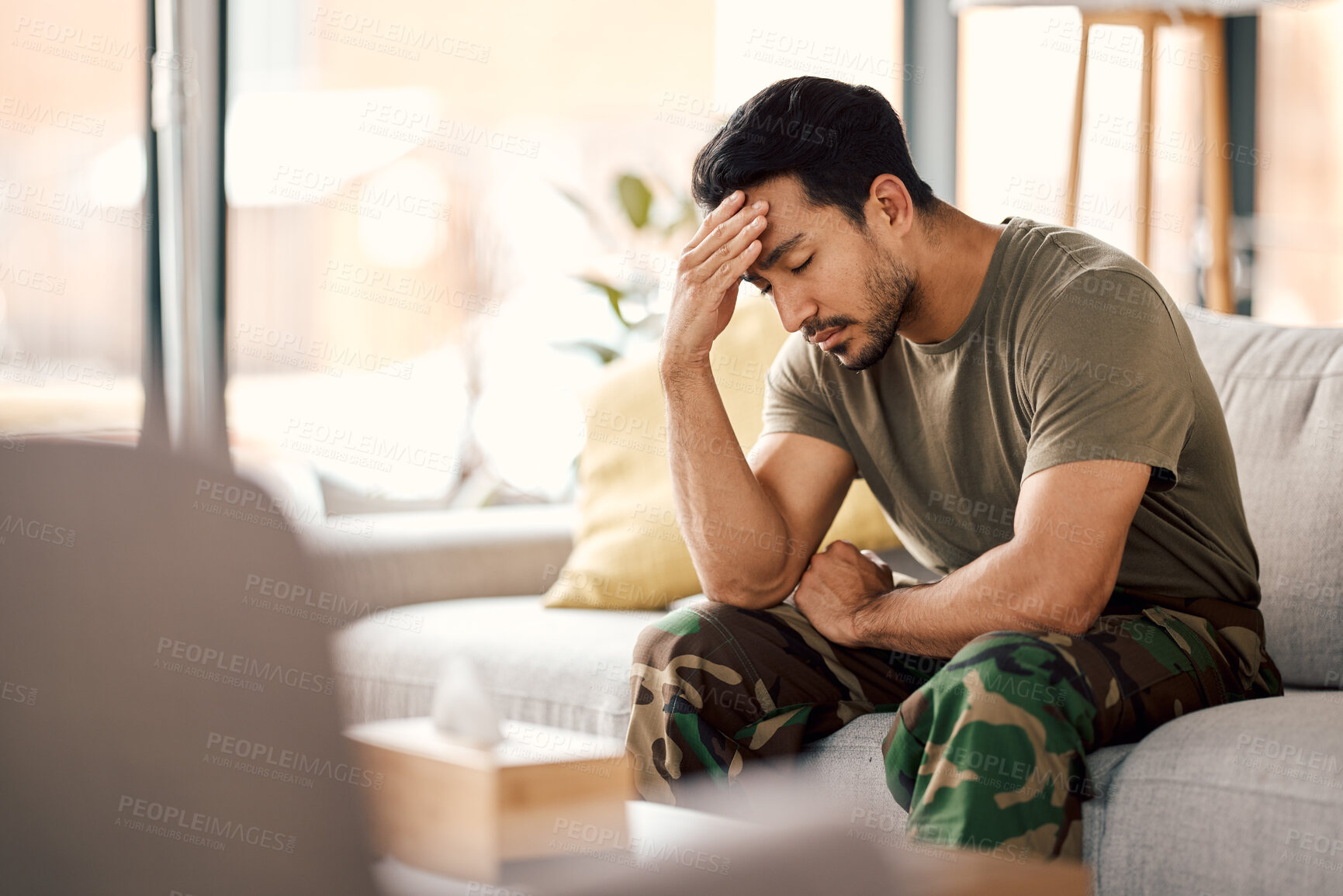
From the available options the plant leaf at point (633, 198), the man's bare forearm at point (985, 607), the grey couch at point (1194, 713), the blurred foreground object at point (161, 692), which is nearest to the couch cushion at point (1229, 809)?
the grey couch at point (1194, 713)

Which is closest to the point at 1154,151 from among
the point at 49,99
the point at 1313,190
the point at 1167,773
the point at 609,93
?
the point at 1313,190

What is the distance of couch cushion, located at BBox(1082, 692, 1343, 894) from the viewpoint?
0.99 meters

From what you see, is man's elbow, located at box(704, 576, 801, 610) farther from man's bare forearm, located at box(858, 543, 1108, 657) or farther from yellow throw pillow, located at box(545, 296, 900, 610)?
yellow throw pillow, located at box(545, 296, 900, 610)

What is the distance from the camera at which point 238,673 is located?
0.39 meters

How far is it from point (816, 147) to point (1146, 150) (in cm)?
143

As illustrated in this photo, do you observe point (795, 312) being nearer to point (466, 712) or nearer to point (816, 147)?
point (816, 147)

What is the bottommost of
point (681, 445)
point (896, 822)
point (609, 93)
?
point (896, 822)

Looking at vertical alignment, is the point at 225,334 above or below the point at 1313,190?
below

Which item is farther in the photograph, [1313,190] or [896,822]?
[1313,190]

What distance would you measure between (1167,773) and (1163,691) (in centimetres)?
11

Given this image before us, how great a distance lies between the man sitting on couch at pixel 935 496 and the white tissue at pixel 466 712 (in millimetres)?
329

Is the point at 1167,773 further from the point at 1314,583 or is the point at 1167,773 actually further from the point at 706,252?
the point at 706,252

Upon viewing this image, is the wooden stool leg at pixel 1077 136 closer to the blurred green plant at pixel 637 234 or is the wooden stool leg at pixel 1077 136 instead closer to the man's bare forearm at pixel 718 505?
the blurred green plant at pixel 637 234

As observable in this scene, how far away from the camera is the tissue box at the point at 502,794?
775 millimetres
